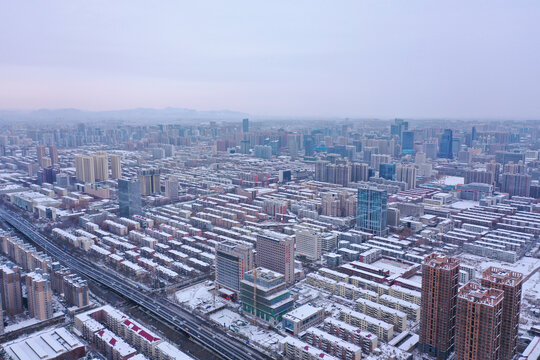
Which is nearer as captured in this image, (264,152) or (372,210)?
(372,210)

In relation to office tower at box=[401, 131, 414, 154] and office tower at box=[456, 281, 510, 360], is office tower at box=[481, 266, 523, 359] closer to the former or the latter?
office tower at box=[456, 281, 510, 360]

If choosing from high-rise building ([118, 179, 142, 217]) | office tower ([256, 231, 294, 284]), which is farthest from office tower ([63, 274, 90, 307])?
high-rise building ([118, 179, 142, 217])

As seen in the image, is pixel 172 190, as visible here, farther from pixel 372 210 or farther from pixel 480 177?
pixel 480 177

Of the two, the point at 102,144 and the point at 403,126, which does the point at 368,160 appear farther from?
the point at 102,144

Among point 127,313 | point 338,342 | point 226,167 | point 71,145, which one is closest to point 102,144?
point 71,145

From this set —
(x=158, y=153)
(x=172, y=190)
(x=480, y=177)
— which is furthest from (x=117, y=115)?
(x=480, y=177)

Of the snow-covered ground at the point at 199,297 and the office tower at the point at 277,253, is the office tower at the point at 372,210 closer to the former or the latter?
the office tower at the point at 277,253
